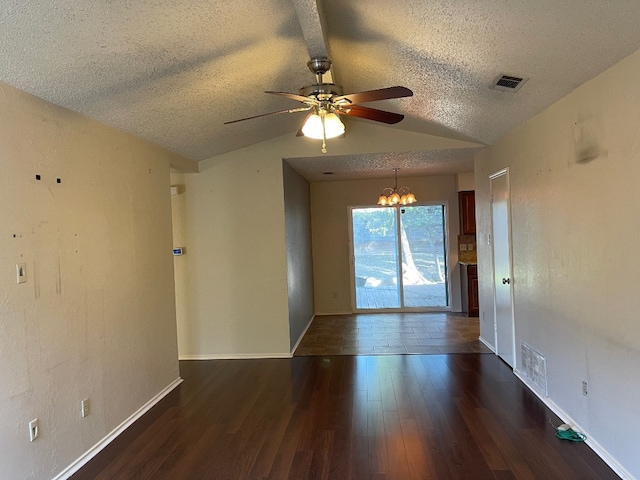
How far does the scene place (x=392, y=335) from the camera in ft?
18.7

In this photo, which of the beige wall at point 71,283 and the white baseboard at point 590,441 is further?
the white baseboard at point 590,441

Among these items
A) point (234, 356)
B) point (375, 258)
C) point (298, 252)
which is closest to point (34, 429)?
point (234, 356)

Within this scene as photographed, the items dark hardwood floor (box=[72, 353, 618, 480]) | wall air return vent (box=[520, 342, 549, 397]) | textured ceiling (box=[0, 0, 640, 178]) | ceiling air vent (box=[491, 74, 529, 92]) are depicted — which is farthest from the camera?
wall air return vent (box=[520, 342, 549, 397])

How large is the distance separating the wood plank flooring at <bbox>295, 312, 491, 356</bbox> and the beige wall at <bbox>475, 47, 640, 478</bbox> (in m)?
1.51

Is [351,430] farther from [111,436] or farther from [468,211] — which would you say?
[468,211]

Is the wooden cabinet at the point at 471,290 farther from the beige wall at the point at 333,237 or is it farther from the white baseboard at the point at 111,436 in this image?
the white baseboard at the point at 111,436

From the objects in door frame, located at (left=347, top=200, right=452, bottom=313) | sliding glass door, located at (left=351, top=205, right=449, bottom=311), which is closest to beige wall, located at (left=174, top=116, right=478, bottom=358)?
door frame, located at (left=347, top=200, right=452, bottom=313)

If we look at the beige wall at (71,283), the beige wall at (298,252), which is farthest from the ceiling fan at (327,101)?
the beige wall at (298,252)

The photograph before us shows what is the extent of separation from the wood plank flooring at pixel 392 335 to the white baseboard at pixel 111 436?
168 centimetres

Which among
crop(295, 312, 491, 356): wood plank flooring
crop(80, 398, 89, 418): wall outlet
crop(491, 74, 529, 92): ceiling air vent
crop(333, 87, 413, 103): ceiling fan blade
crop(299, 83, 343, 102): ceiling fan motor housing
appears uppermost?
crop(491, 74, 529, 92): ceiling air vent

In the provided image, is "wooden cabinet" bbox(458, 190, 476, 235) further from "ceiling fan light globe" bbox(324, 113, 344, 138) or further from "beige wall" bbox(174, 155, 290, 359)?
"ceiling fan light globe" bbox(324, 113, 344, 138)

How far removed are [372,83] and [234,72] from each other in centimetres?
125

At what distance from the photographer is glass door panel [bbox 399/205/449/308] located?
741 cm

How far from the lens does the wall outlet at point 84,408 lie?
2.73 metres
